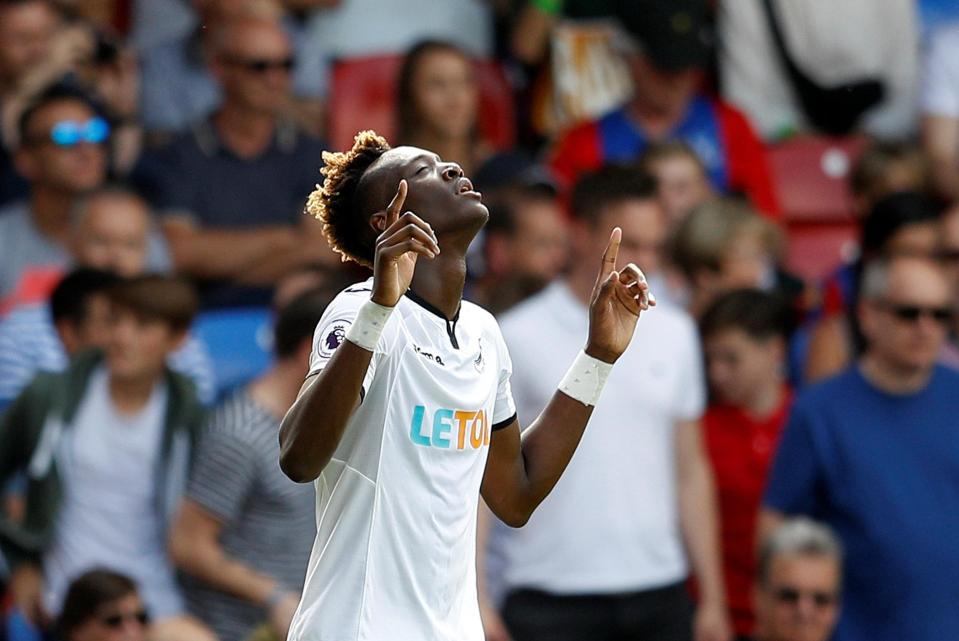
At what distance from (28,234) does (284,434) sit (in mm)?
4410

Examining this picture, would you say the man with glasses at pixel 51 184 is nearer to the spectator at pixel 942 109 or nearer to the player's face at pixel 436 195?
the spectator at pixel 942 109

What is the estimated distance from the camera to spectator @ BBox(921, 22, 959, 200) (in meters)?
8.24

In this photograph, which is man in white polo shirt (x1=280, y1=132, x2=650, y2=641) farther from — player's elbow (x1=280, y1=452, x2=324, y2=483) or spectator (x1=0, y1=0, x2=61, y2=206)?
spectator (x1=0, y1=0, x2=61, y2=206)

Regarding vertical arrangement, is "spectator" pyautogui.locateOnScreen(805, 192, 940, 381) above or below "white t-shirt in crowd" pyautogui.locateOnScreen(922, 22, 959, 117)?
below

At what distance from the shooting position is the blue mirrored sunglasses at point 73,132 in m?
7.31

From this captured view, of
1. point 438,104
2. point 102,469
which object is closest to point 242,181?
point 438,104

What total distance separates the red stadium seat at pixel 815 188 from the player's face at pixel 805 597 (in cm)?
302

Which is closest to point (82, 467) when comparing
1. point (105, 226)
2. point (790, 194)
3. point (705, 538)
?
point (105, 226)

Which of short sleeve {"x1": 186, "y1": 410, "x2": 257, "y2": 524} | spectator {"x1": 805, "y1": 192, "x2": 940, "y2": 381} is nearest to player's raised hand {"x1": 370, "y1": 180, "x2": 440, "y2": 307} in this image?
short sleeve {"x1": 186, "y1": 410, "x2": 257, "y2": 524}

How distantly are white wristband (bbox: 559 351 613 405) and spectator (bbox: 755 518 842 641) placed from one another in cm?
240

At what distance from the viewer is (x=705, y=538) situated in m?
6.04

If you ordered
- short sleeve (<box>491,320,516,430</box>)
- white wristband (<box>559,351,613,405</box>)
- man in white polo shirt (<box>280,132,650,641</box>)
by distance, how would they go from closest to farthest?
1. man in white polo shirt (<box>280,132,650,641</box>)
2. short sleeve (<box>491,320,516,430</box>)
3. white wristband (<box>559,351,613,405</box>)

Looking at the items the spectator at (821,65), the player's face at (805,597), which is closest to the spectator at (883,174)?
the spectator at (821,65)

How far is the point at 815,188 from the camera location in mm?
8711
